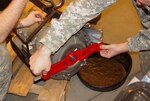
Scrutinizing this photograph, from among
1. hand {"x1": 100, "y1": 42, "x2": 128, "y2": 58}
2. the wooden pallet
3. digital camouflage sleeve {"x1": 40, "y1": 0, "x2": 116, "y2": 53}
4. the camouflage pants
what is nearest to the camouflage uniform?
hand {"x1": 100, "y1": 42, "x2": 128, "y2": 58}

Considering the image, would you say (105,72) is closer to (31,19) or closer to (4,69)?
(31,19)

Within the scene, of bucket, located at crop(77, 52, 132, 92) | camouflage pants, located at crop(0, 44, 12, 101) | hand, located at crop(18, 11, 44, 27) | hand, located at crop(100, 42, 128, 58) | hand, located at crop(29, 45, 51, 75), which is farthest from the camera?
bucket, located at crop(77, 52, 132, 92)

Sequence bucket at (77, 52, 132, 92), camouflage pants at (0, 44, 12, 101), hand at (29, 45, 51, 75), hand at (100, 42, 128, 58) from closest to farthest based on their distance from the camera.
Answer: hand at (29, 45, 51, 75)
camouflage pants at (0, 44, 12, 101)
hand at (100, 42, 128, 58)
bucket at (77, 52, 132, 92)

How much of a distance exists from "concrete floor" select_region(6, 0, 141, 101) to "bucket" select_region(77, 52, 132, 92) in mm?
65

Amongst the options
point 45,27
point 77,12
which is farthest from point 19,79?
point 77,12

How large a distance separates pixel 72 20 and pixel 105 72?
856 mm

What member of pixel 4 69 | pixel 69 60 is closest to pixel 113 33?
pixel 69 60

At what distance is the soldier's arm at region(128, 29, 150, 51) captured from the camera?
1378 mm

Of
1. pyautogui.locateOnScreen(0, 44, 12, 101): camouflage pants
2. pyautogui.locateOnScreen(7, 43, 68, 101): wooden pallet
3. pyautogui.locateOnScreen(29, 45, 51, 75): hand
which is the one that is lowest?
pyautogui.locateOnScreen(7, 43, 68, 101): wooden pallet

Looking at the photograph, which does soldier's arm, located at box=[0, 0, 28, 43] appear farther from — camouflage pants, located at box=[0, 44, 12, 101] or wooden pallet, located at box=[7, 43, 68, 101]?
wooden pallet, located at box=[7, 43, 68, 101]

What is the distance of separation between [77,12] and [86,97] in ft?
2.83

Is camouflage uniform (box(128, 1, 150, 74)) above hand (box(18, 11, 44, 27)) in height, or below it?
below

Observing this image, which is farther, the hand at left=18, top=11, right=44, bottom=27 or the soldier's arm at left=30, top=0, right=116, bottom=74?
the hand at left=18, top=11, right=44, bottom=27

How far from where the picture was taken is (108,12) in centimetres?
267
